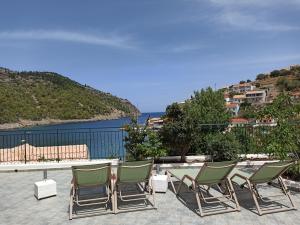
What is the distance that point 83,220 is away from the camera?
552cm

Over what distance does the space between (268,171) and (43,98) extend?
9421cm

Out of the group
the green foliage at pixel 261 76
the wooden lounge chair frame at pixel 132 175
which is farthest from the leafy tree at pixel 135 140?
the green foliage at pixel 261 76

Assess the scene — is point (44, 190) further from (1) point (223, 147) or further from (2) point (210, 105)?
(2) point (210, 105)

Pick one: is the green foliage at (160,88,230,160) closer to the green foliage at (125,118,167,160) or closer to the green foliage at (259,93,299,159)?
the green foliage at (125,118,167,160)

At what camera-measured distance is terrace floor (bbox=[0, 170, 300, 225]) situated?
17.8 feet

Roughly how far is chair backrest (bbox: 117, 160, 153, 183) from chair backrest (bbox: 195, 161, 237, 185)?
0.84 metres

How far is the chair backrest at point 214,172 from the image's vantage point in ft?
19.3

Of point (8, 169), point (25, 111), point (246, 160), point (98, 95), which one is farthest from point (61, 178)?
point (98, 95)

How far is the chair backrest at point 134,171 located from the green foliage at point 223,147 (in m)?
4.68

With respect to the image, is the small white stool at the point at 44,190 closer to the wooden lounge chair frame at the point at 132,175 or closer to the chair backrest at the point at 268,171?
the wooden lounge chair frame at the point at 132,175

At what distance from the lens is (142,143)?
10.0m

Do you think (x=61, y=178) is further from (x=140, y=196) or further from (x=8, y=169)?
(x=140, y=196)

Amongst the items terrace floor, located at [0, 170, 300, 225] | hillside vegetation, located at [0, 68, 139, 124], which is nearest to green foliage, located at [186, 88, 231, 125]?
terrace floor, located at [0, 170, 300, 225]

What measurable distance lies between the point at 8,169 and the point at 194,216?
6.35m
